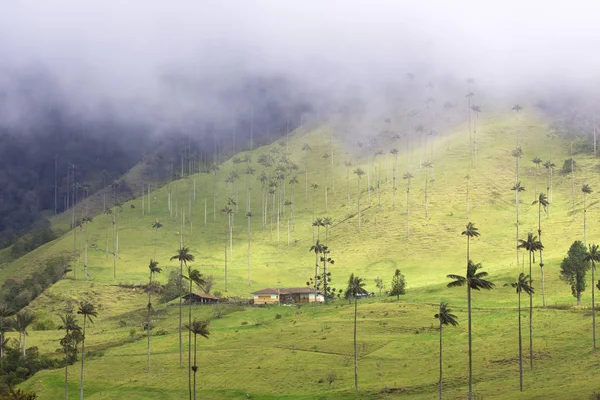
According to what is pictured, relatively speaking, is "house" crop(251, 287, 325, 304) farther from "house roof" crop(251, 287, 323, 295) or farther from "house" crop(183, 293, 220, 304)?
"house" crop(183, 293, 220, 304)

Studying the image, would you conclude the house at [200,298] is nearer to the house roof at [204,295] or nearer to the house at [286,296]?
the house roof at [204,295]

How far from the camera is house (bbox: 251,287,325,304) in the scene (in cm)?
15425

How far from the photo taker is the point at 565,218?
190000mm

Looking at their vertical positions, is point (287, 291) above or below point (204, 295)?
above

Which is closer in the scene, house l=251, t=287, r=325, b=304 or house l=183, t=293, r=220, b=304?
house l=183, t=293, r=220, b=304

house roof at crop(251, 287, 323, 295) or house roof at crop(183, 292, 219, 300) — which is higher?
house roof at crop(251, 287, 323, 295)

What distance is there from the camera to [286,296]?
157 meters

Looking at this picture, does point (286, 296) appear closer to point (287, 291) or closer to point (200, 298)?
point (287, 291)

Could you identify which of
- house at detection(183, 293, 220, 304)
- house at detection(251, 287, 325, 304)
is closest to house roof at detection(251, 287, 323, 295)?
house at detection(251, 287, 325, 304)

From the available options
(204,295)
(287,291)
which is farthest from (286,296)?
(204,295)

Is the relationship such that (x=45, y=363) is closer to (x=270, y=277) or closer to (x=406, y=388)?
(x=406, y=388)

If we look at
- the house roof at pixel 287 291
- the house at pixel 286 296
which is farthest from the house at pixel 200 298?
the house roof at pixel 287 291

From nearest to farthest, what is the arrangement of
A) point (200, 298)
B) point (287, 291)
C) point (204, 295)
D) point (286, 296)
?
point (200, 298)
point (204, 295)
point (286, 296)
point (287, 291)

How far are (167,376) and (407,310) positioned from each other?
45883 mm
